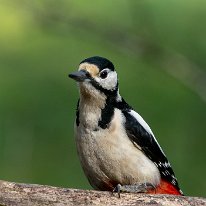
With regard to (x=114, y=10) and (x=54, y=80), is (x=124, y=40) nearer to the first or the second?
(x=54, y=80)

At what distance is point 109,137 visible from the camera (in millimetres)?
5906

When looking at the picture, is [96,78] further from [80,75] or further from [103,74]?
[80,75]

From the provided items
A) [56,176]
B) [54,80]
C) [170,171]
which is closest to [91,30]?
[54,80]

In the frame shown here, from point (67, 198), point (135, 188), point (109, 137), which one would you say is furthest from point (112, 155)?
point (67, 198)

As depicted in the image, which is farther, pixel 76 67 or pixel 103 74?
pixel 76 67

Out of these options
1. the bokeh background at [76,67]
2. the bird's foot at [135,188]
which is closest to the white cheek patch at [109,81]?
the bird's foot at [135,188]

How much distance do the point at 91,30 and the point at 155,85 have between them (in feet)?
4.34

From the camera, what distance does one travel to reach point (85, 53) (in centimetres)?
1146

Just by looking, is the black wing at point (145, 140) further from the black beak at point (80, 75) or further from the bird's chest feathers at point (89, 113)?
the black beak at point (80, 75)

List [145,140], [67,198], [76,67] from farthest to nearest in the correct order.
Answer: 1. [76,67]
2. [145,140]
3. [67,198]

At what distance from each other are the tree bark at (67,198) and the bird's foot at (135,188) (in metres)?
0.08

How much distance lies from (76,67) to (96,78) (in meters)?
5.09

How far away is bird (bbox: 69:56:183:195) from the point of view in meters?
5.91

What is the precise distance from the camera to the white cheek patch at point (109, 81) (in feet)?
19.6
